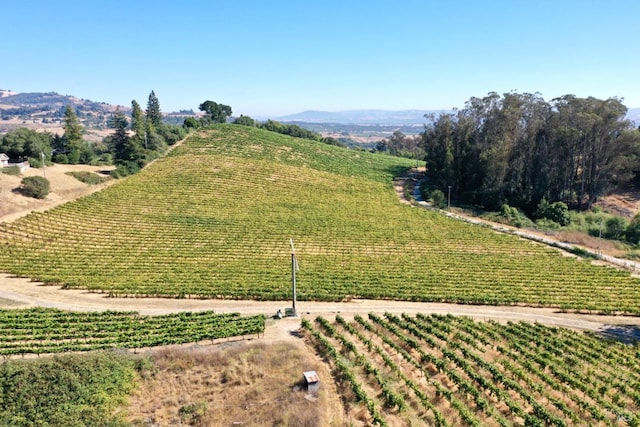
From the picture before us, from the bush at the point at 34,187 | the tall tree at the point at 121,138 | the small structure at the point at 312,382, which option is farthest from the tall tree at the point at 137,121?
the small structure at the point at 312,382

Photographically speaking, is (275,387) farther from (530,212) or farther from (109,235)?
(530,212)

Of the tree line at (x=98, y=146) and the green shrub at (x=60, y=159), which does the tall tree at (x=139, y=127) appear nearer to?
the tree line at (x=98, y=146)

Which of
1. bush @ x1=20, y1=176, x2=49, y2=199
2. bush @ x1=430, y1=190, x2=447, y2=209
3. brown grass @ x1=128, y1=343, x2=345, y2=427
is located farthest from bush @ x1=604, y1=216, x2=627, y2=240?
bush @ x1=20, y1=176, x2=49, y2=199

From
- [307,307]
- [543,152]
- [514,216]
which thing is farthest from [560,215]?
[307,307]

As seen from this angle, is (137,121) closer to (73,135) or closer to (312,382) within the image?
(73,135)

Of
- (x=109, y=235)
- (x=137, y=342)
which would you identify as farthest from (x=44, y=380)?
(x=109, y=235)

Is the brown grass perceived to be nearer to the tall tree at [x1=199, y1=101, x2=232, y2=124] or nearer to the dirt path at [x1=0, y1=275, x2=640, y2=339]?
the dirt path at [x1=0, y1=275, x2=640, y2=339]
